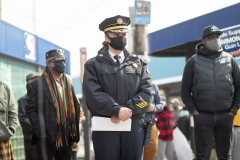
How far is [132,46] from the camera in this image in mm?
9758

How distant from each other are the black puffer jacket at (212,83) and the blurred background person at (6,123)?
99.0 inches

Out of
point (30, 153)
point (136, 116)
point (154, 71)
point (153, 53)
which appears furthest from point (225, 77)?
point (154, 71)

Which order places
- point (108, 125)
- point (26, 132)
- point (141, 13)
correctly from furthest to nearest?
point (141, 13), point (26, 132), point (108, 125)

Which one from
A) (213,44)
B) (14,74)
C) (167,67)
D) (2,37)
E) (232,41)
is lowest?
(213,44)

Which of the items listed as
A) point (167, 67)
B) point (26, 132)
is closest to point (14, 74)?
point (26, 132)

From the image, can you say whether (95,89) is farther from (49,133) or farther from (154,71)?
(154,71)

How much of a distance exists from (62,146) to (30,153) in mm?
1704

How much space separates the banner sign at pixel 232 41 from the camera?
7.26 metres

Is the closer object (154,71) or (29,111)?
(29,111)

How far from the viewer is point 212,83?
16.4 ft

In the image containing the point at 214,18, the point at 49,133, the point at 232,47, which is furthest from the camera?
the point at 214,18

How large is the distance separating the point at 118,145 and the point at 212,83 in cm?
196

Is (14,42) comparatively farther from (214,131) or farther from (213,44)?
(214,131)

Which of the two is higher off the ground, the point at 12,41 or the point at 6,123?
the point at 12,41
